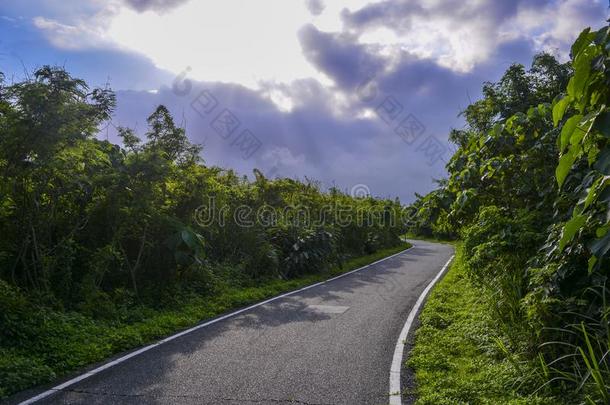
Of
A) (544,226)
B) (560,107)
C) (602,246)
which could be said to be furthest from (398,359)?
(560,107)

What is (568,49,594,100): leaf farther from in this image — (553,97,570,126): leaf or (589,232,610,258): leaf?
(589,232,610,258): leaf

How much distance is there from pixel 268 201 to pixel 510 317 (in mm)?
11630

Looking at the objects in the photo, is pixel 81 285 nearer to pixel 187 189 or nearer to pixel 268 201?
pixel 187 189

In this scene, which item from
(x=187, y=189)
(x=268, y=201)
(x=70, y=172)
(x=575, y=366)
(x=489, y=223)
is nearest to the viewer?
(x=575, y=366)

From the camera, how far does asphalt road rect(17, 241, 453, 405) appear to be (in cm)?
543

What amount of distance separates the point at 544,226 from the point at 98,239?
325 inches

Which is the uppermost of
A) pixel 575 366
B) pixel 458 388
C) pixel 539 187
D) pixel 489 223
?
pixel 539 187

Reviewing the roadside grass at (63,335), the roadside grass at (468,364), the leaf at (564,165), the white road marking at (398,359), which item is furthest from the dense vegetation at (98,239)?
the leaf at (564,165)

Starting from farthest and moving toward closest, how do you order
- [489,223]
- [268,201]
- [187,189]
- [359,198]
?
[359,198], [268,201], [187,189], [489,223]

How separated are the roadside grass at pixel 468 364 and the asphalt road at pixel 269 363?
51cm

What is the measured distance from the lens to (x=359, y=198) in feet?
103

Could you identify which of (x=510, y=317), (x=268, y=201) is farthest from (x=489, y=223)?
(x=268, y=201)

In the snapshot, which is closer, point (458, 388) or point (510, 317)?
point (458, 388)

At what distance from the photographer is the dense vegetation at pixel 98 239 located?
7.16 m
